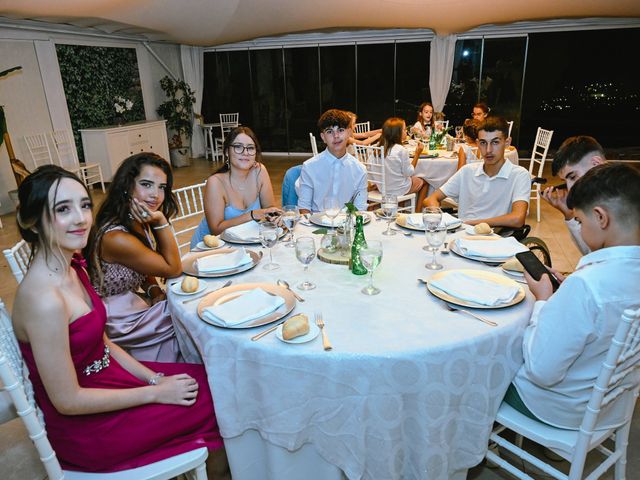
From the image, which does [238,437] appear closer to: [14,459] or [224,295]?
[224,295]

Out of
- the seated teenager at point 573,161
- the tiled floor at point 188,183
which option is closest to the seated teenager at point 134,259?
the tiled floor at point 188,183

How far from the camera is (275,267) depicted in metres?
1.95

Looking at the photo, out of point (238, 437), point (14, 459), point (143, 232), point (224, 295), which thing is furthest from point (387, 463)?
point (14, 459)

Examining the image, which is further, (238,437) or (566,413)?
(238,437)

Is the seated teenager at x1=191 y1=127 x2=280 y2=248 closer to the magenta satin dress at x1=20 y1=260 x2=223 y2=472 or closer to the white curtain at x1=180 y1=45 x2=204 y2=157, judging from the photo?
the magenta satin dress at x1=20 y1=260 x2=223 y2=472

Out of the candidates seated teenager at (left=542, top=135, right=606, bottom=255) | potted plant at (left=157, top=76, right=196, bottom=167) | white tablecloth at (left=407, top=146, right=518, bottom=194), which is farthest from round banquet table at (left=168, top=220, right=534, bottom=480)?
potted plant at (left=157, top=76, right=196, bottom=167)

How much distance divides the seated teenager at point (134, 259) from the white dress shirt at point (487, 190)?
6.40 ft

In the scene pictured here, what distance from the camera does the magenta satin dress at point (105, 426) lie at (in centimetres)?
134

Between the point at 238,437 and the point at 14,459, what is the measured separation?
1.31m

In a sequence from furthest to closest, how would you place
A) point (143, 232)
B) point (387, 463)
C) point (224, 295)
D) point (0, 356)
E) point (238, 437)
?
point (143, 232) → point (224, 295) → point (238, 437) → point (387, 463) → point (0, 356)

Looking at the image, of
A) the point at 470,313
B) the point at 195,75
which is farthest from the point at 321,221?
the point at 195,75

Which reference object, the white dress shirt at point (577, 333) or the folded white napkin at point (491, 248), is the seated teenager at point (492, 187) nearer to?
the folded white napkin at point (491, 248)

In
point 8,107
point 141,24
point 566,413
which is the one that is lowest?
point 566,413

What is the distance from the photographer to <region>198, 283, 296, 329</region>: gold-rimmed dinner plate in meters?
1.47
